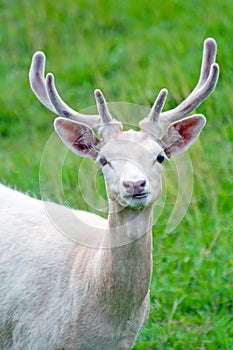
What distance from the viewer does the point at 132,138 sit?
212 inches

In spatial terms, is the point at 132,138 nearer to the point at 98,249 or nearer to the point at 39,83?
the point at 98,249

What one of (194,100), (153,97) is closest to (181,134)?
(194,100)

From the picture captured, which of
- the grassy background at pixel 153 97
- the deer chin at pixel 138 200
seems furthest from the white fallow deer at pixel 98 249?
the grassy background at pixel 153 97

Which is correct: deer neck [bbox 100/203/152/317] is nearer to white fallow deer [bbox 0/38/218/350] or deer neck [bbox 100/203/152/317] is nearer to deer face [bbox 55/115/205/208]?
white fallow deer [bbox 0/38/218/350]

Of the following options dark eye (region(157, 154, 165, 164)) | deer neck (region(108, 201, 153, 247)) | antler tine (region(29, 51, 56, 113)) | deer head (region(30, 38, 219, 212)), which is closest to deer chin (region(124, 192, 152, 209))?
deer head (region(30, 38, 219, 212))

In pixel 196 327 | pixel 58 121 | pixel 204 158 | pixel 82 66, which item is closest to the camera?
pixel 58 121

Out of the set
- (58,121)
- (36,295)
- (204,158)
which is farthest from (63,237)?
(204,158)

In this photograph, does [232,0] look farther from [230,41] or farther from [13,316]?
[13,316]

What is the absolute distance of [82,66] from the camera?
Result: 10859mm

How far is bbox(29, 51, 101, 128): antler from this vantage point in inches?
219

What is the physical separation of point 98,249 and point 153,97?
13.1ft

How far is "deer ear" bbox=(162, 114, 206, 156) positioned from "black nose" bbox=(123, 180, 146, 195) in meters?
0.60

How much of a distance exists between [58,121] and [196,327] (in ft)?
6.09

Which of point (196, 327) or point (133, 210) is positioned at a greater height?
point (133, 210)
